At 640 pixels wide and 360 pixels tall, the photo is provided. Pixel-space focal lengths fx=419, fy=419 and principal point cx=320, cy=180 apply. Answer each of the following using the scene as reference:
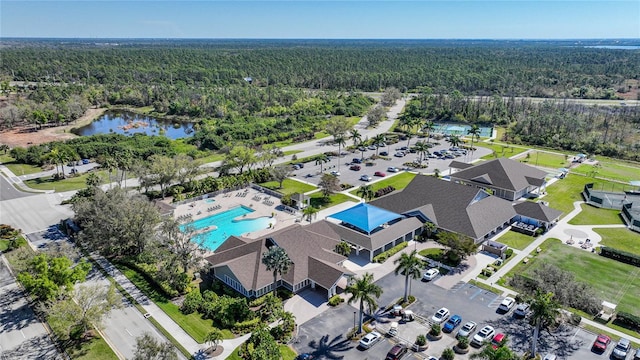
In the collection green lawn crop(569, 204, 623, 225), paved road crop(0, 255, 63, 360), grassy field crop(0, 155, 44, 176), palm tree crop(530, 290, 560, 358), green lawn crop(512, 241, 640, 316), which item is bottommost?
green lawn crop(569, 204, 623, 225)

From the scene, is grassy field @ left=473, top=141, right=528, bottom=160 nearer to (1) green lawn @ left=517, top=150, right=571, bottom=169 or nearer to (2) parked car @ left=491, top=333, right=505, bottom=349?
(1) green lawn @ left=517, top=150, right=571, bottom=169

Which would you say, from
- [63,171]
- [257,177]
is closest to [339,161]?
[257,177]

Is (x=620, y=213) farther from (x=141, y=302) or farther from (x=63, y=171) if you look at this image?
(x=63, y=171)

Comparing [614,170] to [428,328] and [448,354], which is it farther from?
[448,354]

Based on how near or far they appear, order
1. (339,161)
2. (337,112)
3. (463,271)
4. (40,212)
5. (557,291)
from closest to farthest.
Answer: (557,291) → (463,271) → (40,212) → (339,161) → (337,112)

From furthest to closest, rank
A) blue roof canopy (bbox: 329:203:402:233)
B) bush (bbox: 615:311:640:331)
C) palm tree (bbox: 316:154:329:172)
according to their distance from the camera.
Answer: palm tree (bbox: 316:154:329:172) → blue roof canopy (bbox: 329:203:402:233) → bush (bbox: 615:311:640:331)

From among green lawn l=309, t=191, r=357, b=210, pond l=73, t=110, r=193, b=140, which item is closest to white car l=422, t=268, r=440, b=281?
green lawn l=309, t=191, r=357, b=210
